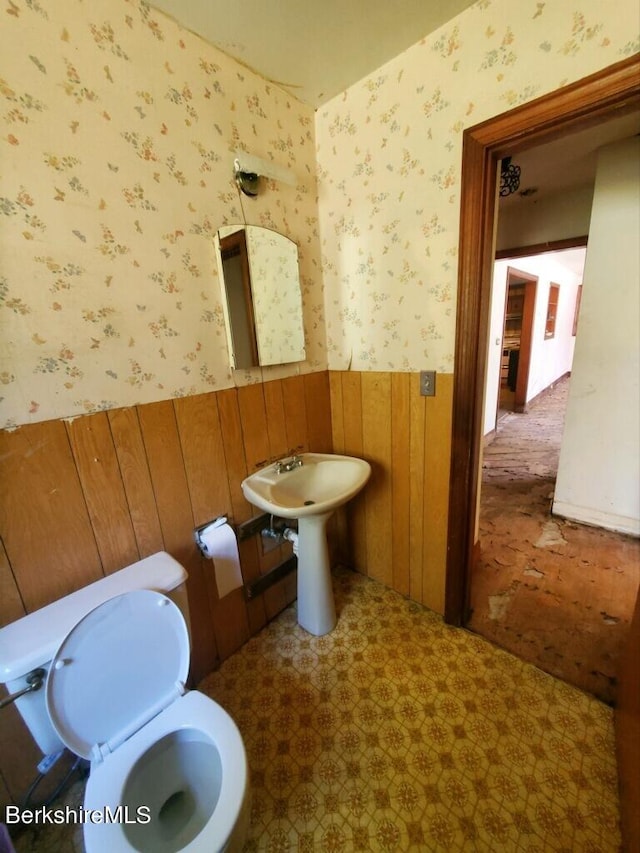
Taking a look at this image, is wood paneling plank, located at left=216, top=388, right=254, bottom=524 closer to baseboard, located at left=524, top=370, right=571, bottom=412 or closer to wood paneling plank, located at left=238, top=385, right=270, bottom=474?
wood paneling plank, located at left=238, top=385, right=270, bottom=474

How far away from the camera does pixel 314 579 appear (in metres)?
1.54

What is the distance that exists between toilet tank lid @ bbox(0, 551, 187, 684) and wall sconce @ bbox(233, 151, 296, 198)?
141cm

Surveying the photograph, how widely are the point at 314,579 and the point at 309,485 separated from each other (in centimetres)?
42

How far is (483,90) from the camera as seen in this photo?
1.10 metres

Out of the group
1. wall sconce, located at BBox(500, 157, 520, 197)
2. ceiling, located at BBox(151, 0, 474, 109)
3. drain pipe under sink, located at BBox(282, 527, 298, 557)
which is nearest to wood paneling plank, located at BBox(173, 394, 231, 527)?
drain pipe under sink, located at BBox(282, 527, 298, 557)

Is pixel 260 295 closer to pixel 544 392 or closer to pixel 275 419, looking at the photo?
pixel 275 419

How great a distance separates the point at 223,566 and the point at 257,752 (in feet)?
2.06

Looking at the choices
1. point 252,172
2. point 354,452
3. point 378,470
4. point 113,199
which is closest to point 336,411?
point 354,452

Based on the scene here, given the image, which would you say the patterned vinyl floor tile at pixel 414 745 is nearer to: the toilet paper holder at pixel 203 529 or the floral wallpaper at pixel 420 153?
the toilet paper holder at pixel 203 529

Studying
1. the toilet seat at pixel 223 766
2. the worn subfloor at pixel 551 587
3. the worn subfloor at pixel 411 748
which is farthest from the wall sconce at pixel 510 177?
the toilet seat at pixel 223 766

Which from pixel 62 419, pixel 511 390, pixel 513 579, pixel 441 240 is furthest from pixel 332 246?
pixel 511 390

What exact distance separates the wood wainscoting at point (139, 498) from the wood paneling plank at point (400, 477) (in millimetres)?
452

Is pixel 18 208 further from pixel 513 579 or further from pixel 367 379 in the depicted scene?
pixel 513 579

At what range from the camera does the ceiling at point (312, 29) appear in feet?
3.43
